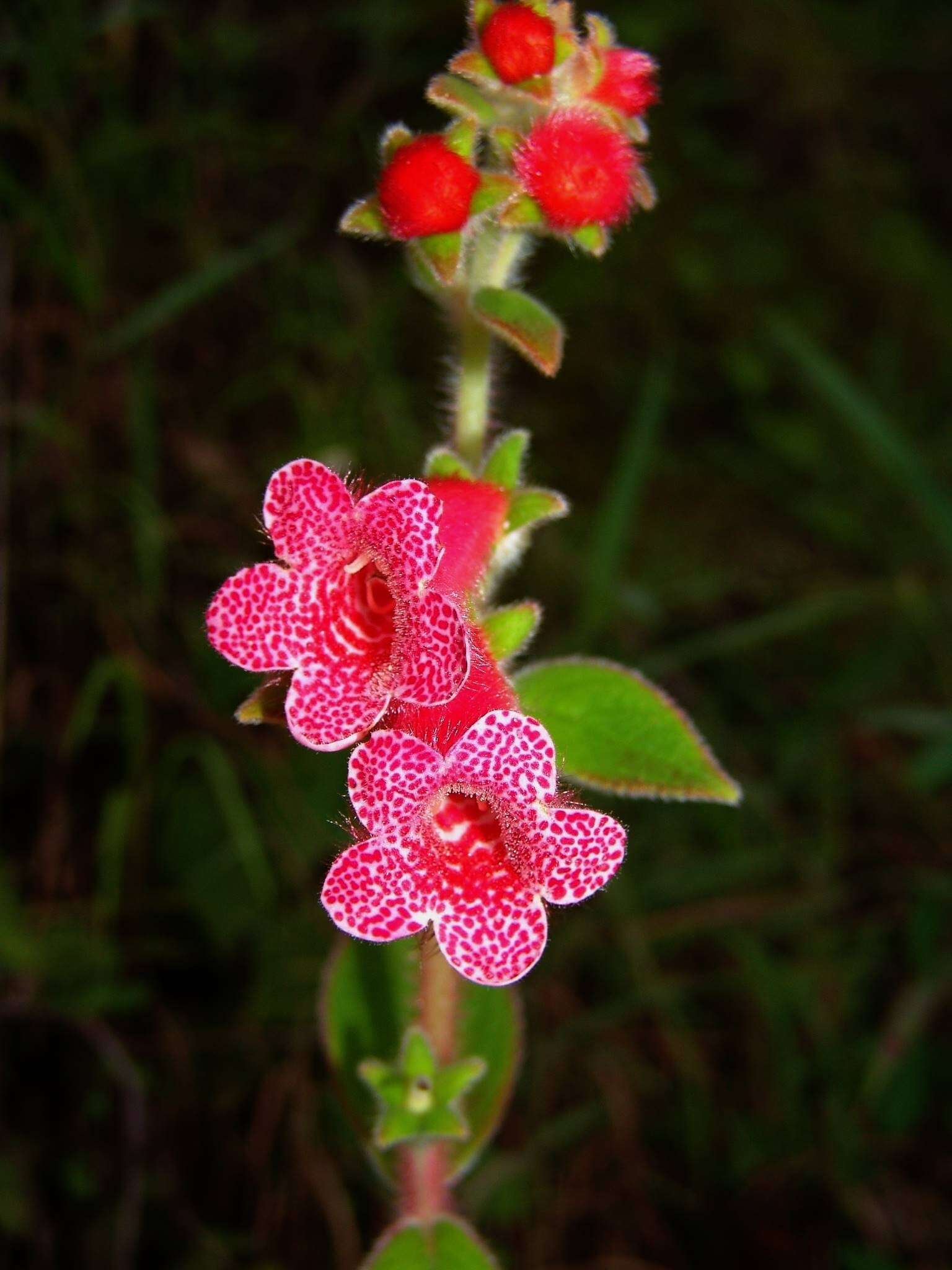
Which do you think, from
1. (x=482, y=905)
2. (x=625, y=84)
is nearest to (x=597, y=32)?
(x=625, y=84)

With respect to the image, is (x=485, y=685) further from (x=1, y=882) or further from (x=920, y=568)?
(x=920, y=568)

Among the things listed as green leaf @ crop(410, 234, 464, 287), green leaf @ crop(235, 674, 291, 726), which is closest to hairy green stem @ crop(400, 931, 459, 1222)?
green leaf @ crop(235, 674, 291, 726)

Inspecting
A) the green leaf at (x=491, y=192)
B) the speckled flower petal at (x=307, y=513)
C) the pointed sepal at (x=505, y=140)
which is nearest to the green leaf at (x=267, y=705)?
the speckled flower petal at (x=307, y=513)

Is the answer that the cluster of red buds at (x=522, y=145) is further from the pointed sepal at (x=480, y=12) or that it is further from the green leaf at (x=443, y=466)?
the green leaf at (x=443, y=466)

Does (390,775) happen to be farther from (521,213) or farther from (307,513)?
(521,213)

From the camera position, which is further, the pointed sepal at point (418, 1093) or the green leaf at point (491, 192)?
the pointed sepal at point (418, 1093)
